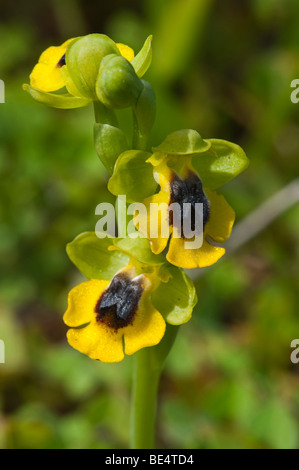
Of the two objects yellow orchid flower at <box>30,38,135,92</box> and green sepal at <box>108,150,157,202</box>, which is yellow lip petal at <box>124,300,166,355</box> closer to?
green sepal at <box>108,150,157,202</box>

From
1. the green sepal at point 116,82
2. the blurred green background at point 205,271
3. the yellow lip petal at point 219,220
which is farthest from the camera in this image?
the blurred green background at point 205,271

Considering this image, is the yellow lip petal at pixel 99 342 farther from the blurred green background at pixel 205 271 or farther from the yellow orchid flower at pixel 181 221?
the blurred green background at pixel 205 271

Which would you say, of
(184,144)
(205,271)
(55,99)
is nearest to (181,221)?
(184,144)

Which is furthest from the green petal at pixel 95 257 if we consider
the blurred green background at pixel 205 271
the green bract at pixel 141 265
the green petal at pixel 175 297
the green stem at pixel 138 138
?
the blurred green background at pixel 205 271

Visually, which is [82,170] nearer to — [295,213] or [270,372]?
[295,213]

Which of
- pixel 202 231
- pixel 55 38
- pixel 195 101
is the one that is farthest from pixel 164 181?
pixel 55 38

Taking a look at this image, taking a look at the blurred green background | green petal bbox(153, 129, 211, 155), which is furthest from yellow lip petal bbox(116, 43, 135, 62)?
the blurred green background
